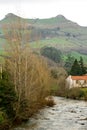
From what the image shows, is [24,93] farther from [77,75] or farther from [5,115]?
[77,75]

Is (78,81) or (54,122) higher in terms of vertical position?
(54,122)

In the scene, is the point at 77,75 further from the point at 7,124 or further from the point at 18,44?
the point at 7,124

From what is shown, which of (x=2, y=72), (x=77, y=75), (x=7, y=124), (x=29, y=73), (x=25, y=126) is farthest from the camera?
(x=77, y=75)

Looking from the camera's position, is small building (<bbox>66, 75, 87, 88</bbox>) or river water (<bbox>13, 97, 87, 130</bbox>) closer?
river water (<bbox>13, 97, 87, 130</bbox>)

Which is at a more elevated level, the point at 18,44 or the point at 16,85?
the point at 18,44

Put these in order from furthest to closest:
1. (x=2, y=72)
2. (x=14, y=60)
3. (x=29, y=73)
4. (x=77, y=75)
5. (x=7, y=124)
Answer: (x=77, y=75), (x=29, y=73), (x=14, y=60), (x=2, y=72), (x=7, y=124)

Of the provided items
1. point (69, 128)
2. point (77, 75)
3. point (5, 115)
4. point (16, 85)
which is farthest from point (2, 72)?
point (77, 75)

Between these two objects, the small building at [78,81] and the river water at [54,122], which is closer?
the river water at [54,122]

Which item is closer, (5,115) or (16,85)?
(5,115)

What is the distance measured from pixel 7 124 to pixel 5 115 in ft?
4.38

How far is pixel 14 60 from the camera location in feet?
154

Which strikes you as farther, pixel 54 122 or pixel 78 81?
pixel 78 81

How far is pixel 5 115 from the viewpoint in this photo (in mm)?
38438

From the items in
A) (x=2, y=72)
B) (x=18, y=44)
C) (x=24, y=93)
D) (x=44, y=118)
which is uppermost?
(x=18, y=44)
